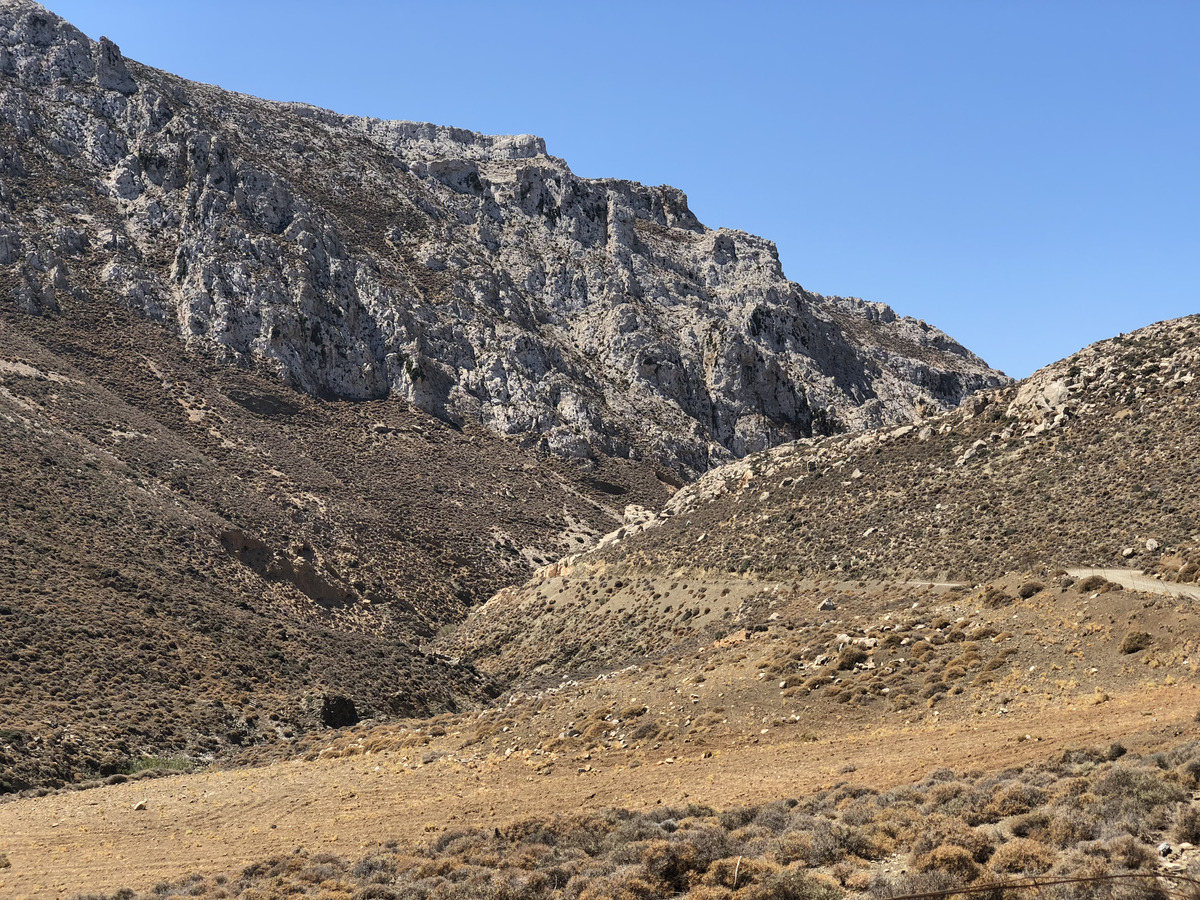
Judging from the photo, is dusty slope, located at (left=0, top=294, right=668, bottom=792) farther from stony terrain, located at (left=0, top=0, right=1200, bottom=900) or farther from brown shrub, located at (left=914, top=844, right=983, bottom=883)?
brown shrub, located at (left=914, top=844, right=983, bottom=883)

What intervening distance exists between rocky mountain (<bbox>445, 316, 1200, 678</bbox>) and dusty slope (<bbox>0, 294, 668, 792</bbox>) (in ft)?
28.9

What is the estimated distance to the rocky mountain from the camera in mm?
34750

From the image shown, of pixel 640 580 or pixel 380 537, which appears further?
pixel 380 537

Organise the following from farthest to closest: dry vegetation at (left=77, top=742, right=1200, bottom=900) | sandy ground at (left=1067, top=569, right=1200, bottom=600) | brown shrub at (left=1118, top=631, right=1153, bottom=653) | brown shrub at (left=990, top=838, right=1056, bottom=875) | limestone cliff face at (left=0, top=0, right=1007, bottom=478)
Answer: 1. limestone cliff face at (left=0, top=0, right=1007, bottom=478)
2. sandy ground at (left=1067, top=569, right=1200, bottom=600)
3. brown shrub at (left=1118, top=631, right=1153, bottom=653)
4. dry vegetation at (left=77, top=742, right=1200, bottom=900)
5. brown shrub at (left=990, top=838, right=1056, bottom=875)

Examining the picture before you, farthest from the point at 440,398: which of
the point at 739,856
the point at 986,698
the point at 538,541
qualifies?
the point at 739,856

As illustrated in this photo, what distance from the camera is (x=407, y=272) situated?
11400cm

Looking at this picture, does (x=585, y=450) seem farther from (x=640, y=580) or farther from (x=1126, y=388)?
(x=1126, y=388)

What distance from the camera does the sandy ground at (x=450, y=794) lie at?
1806 centimetres

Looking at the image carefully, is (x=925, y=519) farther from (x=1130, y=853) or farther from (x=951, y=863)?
(x=1130, y=853)

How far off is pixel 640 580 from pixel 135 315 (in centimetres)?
6616

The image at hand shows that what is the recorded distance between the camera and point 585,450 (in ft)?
324

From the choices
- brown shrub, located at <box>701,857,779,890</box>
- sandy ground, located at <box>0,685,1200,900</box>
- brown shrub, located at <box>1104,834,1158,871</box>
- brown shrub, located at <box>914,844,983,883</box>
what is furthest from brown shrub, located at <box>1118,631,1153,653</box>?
brown shrub, located at <box>701,857,779,890</box>

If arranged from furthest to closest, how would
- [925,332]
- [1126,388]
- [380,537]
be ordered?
[925,332]
[380,537]
[1126,388]

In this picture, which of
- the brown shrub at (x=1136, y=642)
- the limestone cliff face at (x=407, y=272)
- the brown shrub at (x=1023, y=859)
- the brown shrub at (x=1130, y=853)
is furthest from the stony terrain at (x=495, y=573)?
the limestone cliff face at (x=407, y=272)
